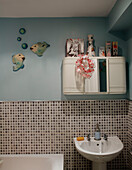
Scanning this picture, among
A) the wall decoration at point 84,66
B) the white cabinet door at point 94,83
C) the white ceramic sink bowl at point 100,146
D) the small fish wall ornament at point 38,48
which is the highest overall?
the small fish wall ornament at point 38,48

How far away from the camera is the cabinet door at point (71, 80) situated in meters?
2.52

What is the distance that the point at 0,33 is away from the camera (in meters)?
2.72

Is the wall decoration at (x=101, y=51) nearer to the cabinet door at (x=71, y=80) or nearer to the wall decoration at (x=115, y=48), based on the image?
Result: the wall decoration at (x=115, y=48)

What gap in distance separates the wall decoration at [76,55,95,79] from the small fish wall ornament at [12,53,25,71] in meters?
0.82

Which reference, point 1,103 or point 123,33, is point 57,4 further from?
point 1,103

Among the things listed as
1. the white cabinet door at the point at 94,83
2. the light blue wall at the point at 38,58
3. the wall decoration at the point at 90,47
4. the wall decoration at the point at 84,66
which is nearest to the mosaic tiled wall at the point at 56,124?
the light blue wall at the point at 38,58

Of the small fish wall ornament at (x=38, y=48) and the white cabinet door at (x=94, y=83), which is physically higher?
the small fish wall ornament at (x=38, y=48)

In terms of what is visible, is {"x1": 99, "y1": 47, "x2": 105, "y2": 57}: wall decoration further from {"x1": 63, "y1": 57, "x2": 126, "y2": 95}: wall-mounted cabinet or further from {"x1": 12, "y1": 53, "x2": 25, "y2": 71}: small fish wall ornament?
{"x1": 12, "y1": 53, "x2": 25, "y2": 71}: small fish wall ornament

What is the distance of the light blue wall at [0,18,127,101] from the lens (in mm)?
2719

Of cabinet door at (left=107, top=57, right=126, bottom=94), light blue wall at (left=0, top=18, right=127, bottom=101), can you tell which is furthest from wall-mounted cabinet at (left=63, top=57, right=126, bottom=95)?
light blue wall at (left=0, top=18, right=127, bottom=101)

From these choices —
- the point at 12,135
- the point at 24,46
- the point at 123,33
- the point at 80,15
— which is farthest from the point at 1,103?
the point at 123,33

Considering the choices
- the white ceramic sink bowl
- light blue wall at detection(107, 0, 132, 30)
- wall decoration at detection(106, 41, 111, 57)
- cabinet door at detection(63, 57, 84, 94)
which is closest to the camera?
light blue wall at detection(107, 0, 132, 30)

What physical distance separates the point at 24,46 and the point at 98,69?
43.7 inches

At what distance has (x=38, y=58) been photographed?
8.97 ft
